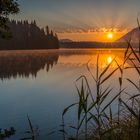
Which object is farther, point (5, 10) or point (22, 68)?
point (22, 68)

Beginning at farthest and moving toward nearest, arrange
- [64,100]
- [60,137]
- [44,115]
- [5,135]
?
[64,100] → [44,115] → [60,137] → [5,135]

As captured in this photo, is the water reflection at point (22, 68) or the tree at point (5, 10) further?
the water reflection at point (22, 68)

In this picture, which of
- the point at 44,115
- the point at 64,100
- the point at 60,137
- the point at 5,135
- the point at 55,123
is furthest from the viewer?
the point at 64,100

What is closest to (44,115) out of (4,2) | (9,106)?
(9,106)

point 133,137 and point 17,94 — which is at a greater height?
point 133,137

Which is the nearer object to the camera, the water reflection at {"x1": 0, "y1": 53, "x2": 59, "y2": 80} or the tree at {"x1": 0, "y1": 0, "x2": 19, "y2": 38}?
the tree at {"x1": 0, "y1": 0, "x2": 19, "y2": 38}

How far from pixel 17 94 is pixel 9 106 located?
9.70 metres

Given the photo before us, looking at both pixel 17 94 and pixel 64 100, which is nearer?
pixel 64 100

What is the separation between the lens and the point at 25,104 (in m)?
30.4

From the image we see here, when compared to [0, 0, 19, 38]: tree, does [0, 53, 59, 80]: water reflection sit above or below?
below

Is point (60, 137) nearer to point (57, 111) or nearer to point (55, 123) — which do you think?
point (55, 123)

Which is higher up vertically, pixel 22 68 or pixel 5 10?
pixel 5 10

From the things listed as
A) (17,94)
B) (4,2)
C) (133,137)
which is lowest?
(17,94)

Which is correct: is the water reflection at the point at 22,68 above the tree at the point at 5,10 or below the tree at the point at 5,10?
below
